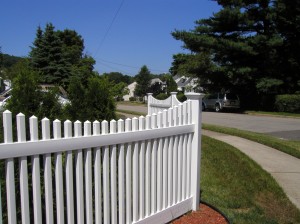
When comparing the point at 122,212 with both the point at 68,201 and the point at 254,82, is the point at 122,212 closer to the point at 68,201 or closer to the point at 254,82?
the point at 68,201

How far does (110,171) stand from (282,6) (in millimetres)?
29246

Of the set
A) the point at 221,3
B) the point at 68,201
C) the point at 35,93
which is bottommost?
the point at 68,201

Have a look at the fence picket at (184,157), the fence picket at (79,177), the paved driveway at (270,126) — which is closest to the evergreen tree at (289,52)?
the paved driveway at (270,126)

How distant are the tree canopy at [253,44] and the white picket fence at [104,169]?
25956 mm

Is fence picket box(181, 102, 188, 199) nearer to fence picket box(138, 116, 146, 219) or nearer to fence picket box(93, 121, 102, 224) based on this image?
fence picket box(138, 116, 146, 219)

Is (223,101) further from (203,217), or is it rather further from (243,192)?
(203,217)

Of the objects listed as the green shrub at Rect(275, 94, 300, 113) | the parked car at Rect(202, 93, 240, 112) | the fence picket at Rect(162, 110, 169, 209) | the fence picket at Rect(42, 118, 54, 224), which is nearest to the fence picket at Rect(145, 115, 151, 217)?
the fence picket at Rect(162, 110, 169, 209)

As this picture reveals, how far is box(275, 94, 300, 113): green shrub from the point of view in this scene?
26703mm

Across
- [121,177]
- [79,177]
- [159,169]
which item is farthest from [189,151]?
[79,177]

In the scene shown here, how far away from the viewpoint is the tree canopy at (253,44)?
28922 mm

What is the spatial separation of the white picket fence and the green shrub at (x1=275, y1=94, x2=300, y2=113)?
24.7 m

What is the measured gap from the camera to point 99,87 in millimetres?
4191

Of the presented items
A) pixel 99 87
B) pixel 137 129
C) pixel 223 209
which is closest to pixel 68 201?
pixel 137 129

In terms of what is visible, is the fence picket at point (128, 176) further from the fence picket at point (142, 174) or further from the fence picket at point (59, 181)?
the fence picket at point (59, 181)
